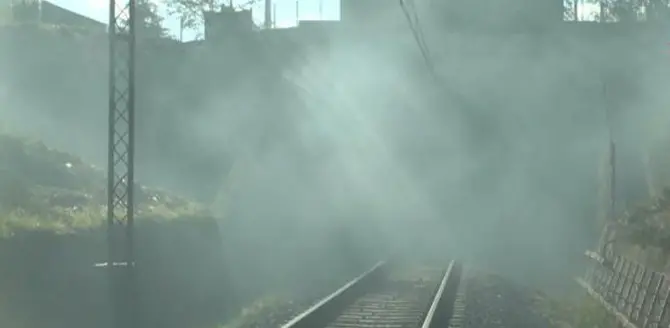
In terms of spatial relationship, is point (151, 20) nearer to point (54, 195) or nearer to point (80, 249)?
point (54, 195)

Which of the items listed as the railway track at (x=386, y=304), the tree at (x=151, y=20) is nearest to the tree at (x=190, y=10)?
the tree at (x=151, y=20)

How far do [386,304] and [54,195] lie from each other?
8.17 metres

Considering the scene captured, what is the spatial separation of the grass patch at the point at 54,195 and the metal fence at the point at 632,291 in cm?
930

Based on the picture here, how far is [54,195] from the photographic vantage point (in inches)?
813

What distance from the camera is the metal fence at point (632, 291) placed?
42.9ft

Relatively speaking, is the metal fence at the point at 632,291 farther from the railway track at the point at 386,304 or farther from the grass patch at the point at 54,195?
the grass patch at the point at 54,195

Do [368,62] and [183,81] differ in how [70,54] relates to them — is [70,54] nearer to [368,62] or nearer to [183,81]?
[183,81]

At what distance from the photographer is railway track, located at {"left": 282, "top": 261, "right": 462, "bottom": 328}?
1411cm

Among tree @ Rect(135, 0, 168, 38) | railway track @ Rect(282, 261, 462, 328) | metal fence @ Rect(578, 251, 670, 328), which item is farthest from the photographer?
tree @ Rect(135, 0, 168, 38)

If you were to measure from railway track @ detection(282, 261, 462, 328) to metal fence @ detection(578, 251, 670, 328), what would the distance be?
2.73 meters

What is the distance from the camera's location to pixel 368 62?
126 feet

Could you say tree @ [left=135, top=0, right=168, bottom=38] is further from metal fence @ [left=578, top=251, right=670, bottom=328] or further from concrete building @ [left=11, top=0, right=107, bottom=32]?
metal fence @ [left=578, top=251, right=670, bottom=328]

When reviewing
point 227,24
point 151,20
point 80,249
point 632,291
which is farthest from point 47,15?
point 632,291

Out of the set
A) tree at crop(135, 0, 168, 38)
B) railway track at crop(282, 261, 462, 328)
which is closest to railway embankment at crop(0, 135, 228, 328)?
railway track at crop(282, 261, 462, 328)
